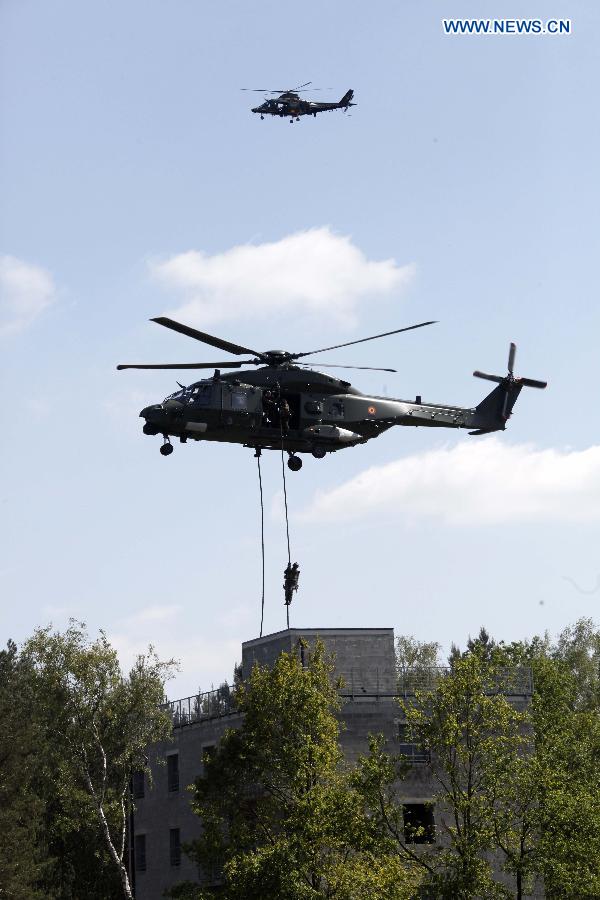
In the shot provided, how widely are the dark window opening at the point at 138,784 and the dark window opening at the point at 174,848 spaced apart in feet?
15.5

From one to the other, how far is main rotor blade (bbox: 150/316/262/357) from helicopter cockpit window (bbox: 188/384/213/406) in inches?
57.7

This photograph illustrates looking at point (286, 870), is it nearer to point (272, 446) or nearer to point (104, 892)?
point (272, 446)

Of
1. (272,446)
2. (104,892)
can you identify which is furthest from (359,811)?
(104,892)

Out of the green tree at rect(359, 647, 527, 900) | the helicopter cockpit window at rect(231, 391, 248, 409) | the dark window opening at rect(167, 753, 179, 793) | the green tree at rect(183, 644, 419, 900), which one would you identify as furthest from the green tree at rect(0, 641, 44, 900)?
the helicopter cockpit window at rect(231, 391, 248, 409)

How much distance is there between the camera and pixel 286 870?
158 ft

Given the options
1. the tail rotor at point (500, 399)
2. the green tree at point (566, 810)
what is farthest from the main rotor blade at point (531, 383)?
the green tree at point (566, 810)

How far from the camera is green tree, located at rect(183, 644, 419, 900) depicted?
48156 mm

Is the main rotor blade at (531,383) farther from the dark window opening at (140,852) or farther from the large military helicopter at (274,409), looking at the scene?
the dark window opening at (140,852)

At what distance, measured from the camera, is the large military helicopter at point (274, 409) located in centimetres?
4797

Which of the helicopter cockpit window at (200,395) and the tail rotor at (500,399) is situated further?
the tail rotor at (500,399)

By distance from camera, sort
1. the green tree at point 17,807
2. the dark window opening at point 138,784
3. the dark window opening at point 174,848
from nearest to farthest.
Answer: the dark window opening at point 174,848
the green tree at point 17,807
the dark window opening at point 138,784

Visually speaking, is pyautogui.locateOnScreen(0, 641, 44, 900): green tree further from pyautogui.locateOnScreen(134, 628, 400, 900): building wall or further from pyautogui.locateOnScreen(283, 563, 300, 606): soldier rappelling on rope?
pyautogui.locateOnScreen(283, 563, 300, 606): soldier rappelling on rope

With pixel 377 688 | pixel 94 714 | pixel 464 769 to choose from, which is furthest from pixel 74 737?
pixel 464 769

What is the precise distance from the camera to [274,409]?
49.6 meters
